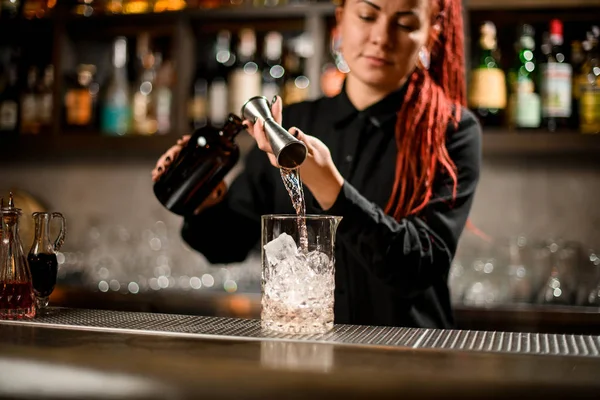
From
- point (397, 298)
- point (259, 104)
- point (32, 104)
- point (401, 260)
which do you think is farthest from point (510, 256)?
point (32, 104)

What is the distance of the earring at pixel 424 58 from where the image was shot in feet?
5.68

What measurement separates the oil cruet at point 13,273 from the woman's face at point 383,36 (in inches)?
30.1

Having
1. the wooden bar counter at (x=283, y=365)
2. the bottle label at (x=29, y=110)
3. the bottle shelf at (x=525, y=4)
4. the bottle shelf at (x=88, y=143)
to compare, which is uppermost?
the bottle shelf at (x=525, y=4)

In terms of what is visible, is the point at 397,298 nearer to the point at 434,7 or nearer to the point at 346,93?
the point at 346,93

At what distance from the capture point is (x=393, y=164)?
→ 1674 mm

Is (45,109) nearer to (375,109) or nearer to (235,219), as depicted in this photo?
(235,219)

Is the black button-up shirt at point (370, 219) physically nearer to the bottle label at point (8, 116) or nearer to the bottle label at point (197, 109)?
the bottle label at point (197, 109)

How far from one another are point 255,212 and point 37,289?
69 centimetres

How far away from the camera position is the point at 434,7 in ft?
5.38

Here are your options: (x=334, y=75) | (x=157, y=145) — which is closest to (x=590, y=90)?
(x=334, y=75)

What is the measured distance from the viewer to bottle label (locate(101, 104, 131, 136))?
2.88 metres

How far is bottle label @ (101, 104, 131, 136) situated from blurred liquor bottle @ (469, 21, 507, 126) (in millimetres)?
1313

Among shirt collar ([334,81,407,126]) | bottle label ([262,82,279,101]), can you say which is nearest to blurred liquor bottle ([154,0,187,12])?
bottle label ([262,82,279,101])

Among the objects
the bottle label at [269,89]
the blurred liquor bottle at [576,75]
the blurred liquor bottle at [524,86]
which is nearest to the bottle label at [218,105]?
the bottle label at [269,89]
